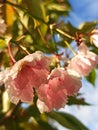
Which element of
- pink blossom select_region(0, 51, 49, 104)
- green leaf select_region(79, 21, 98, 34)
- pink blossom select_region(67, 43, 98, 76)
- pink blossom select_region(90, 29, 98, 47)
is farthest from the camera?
green leaf select_region(79, 21, 98, 34)

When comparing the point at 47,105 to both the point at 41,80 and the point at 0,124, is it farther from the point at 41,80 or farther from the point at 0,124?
the point at 0,124

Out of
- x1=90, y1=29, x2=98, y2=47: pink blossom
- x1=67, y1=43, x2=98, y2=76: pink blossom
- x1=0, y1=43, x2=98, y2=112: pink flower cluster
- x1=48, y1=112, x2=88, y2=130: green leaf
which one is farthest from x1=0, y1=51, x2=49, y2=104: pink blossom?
x1=48, y1=112, x2=88, y2=130: green leaf

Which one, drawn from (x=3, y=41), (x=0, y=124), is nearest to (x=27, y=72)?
(x=3, y=41)

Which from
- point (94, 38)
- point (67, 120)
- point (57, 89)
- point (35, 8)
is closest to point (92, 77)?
point (67, 120)

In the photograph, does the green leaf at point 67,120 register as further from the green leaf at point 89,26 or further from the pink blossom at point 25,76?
the pink blossom at point 25,76

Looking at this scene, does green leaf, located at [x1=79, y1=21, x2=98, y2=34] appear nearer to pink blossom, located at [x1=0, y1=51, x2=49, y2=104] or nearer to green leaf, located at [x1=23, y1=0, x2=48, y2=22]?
green leaf, located at [x1=23, y1=0, x2=48, y2=22]

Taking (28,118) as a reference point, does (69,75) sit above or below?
below

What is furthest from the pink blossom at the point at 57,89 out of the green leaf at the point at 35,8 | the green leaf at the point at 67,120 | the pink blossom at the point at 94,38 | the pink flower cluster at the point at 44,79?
the green leaf at the point at 67,120
